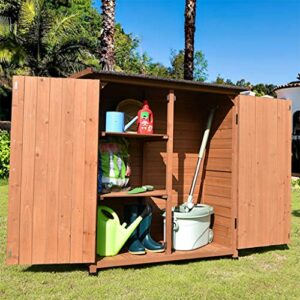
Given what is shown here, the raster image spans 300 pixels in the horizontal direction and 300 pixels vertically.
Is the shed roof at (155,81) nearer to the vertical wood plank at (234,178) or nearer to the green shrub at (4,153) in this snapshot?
the vertical wood plank at (234,178)

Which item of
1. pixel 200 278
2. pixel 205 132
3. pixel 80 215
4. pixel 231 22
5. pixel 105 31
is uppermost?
pixel 231 22

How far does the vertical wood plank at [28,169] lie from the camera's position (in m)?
3.47

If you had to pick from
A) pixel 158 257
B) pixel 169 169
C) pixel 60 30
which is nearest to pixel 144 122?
pixel 169 169

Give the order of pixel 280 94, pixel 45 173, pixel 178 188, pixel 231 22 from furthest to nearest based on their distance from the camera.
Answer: pixel 231 22 → pixel 280 94 → pixel 178 188 → pixel 45 173

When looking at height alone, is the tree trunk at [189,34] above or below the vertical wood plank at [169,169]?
above

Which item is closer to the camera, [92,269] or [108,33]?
[92,269]

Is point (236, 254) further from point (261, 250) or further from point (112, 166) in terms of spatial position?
point (112, 166)

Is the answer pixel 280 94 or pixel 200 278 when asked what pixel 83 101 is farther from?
pixel 280 94

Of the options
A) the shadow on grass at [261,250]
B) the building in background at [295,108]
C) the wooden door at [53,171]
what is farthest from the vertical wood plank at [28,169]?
the building in background at [295,108]

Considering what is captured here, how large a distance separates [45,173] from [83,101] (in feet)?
2.36

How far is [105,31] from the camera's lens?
24.3 feet

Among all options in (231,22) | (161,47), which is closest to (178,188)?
(231,22)

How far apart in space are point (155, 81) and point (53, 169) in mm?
1290

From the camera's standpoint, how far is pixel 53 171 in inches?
139
